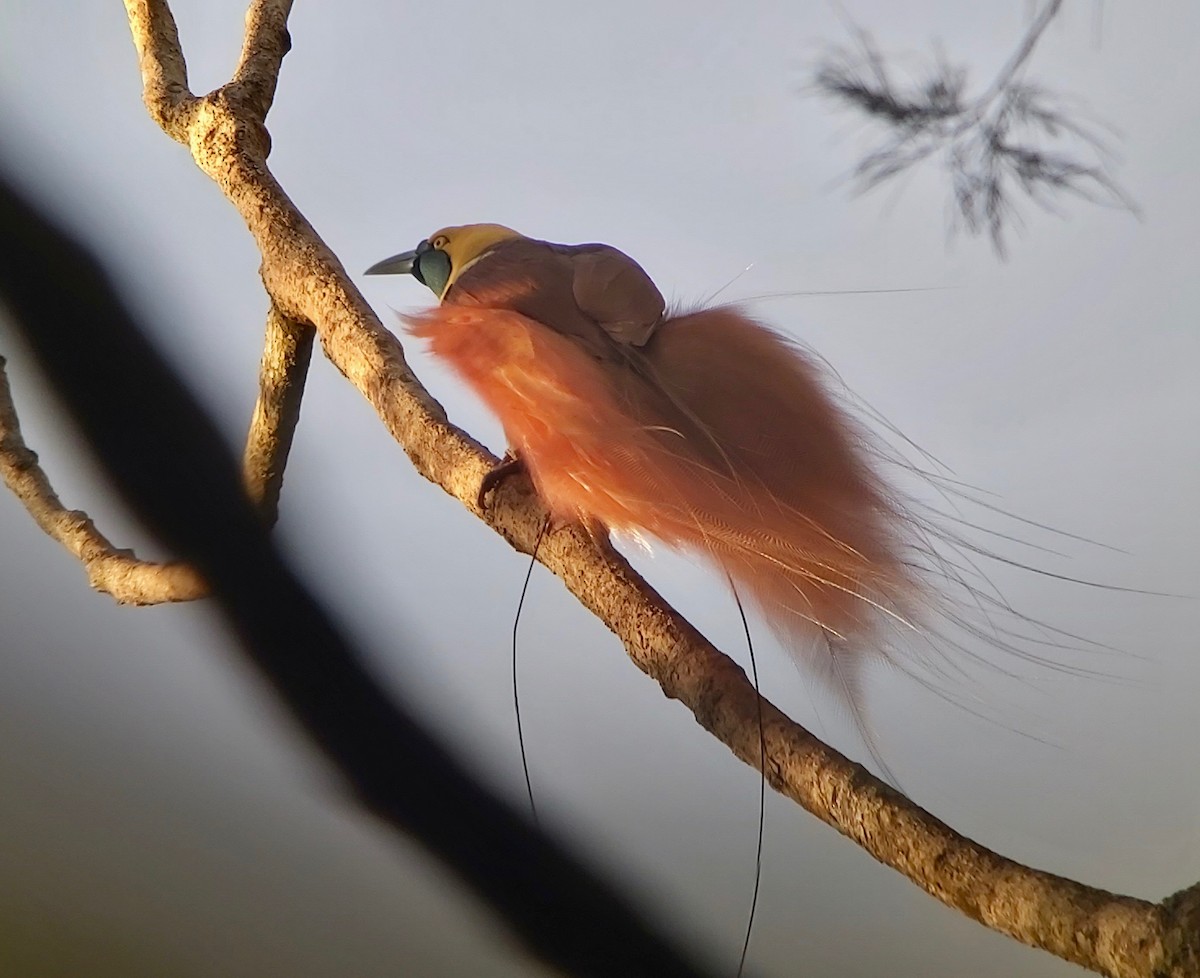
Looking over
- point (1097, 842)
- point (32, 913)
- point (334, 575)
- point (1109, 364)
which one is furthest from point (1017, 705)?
point (32, 913)

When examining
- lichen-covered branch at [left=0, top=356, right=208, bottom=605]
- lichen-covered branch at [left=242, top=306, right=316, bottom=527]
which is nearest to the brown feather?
lichen-covered branch at [left=242, top=306, right=316, bottom=527]

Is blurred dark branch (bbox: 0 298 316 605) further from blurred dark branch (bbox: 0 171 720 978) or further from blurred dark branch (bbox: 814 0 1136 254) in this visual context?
blurred dark branch (bbox: 814 0 1136 254)

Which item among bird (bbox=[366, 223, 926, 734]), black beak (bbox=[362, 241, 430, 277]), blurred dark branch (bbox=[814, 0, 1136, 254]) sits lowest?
bird (bbox=[366, 223, 926, 734])

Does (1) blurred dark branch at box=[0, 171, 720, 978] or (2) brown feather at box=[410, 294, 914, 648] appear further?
(1) blurred dark branch at box=[0, 171, 720, 978]

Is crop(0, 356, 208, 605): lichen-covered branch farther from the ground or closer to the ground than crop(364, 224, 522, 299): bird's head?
closer to the ground

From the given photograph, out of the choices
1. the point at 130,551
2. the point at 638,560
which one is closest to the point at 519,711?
the point at 638,560

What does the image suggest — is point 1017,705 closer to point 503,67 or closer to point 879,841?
point 879,841

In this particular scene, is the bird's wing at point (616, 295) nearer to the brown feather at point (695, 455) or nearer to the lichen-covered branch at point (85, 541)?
the brown feather at point (695, 455)
